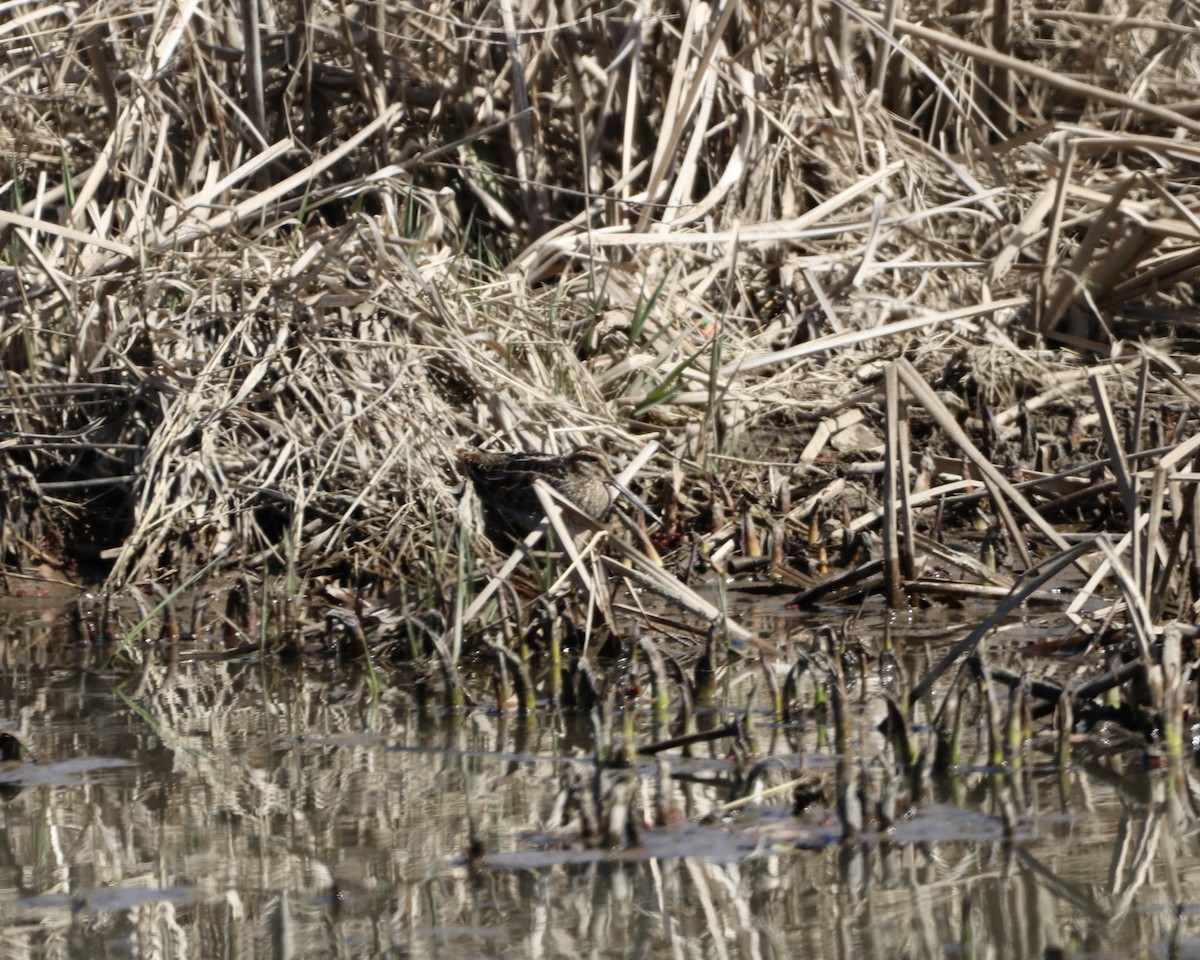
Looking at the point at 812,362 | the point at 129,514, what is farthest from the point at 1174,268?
the point at 129,514

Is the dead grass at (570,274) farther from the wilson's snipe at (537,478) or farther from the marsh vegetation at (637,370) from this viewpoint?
the wilson's snipe at (537,478)

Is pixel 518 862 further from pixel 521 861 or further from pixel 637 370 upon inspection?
pixel 637 370

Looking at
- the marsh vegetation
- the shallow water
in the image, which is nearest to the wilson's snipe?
the marsh vegetation

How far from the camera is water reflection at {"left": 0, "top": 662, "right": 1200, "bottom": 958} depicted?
2428 mm

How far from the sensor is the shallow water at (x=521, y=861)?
2428mm

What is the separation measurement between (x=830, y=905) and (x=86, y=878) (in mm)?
1181

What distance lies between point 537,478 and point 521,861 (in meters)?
2.04

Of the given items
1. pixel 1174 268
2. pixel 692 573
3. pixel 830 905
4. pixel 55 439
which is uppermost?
pixel 1174 268

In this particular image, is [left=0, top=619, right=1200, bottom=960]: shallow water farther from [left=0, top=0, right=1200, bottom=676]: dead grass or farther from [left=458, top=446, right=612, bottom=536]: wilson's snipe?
[left=458, top=446, right=612, bottom=536]: wilson's snipe

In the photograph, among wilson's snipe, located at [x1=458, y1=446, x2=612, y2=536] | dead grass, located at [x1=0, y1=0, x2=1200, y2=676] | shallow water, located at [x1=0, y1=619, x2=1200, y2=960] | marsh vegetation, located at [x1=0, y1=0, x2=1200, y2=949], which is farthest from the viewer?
dead grass, located at [x1=0, y1=0, x2=1200, y2=676]

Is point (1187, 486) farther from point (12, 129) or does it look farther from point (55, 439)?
point (12, 129)

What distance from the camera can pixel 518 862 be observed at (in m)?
2.72

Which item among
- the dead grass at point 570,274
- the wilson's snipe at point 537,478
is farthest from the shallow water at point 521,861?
the wilson's snipe at point 537,478

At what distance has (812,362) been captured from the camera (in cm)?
597
